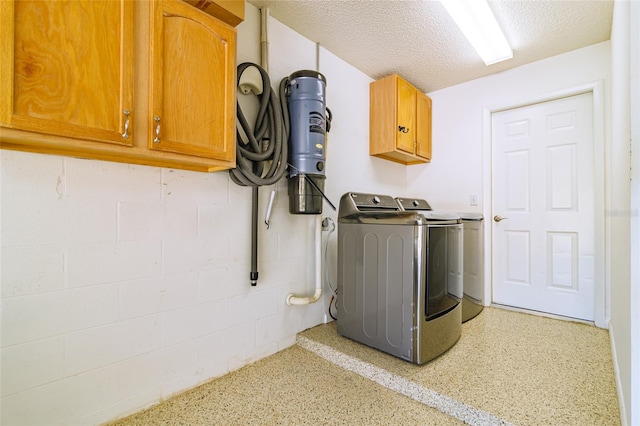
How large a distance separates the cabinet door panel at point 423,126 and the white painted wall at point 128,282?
61.5 inches

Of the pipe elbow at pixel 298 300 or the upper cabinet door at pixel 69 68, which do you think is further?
the pipe elbow at pixel 298 300

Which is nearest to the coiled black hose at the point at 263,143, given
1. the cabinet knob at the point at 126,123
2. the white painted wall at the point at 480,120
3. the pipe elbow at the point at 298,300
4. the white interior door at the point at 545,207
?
the cabinet knob at the point at 126,123

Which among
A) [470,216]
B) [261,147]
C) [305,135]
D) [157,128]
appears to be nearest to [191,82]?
[157,128]

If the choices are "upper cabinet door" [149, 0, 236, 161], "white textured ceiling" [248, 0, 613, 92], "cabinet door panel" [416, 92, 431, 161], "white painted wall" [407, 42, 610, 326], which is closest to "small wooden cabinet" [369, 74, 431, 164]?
"cabinet door panel" [416, 92, 431, 161]

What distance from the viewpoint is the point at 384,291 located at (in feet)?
5.83

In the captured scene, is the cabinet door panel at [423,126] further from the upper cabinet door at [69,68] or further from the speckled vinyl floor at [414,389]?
the upper cabinet door at [69,68]

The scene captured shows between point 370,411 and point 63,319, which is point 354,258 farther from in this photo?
point 63,319

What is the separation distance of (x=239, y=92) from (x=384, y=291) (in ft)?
5.03

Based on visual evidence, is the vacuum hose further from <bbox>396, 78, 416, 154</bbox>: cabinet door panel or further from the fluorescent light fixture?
<bbox>396, 78, 416, 154</bbox>: cabinet door panel

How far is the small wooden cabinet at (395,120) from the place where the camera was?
272cm

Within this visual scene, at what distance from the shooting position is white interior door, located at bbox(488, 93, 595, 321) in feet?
7.98

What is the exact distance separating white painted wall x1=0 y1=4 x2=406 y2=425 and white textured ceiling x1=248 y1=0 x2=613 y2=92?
0.96 ft

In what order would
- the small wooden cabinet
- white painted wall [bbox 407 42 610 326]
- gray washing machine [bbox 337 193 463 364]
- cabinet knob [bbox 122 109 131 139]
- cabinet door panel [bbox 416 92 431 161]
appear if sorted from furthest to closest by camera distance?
cabinet door panel [bbox 416 92 431 161] < the small wooden cabinet < white painted wall [bbox 407 42 610 326] < gray washing machine [bbox 337 193 463 364] < cabinet knob [bbox 122 109 131 139]

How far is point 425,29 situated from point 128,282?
2.52 metres
